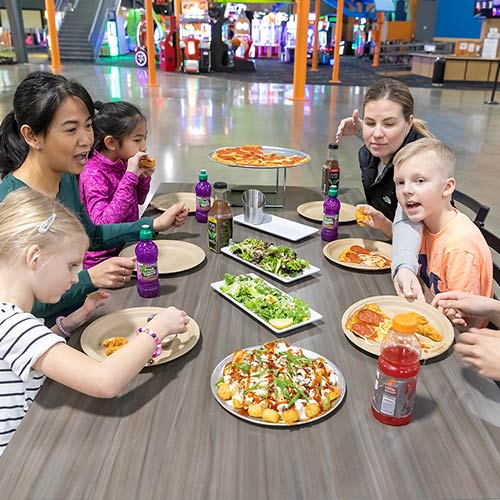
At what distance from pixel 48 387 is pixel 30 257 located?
1.03ft

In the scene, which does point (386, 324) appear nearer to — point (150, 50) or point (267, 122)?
point (267, 122)

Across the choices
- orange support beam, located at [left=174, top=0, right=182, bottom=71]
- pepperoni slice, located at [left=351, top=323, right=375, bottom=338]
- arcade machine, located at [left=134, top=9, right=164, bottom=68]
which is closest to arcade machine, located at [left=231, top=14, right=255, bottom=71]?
orange support beam, located at [left=174, top=0, right=182, bottom=71]

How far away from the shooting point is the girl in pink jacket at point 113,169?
2354 mm

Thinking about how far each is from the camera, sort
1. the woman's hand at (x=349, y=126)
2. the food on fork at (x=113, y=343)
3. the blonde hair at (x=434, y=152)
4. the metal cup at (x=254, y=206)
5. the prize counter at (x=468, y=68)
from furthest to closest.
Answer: the prize counter at (x=468, y=68)
the woman's hand at (x=349, y=126)
the metal cup at (x=254, y=206)
the blonde hair at (x=434, y=152)
the food on fork at (x=113, y=343)

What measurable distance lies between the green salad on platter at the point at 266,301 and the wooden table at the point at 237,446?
171mm

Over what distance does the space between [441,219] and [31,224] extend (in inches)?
55.0

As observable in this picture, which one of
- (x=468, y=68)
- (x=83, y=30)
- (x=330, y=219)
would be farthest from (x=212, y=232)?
(x=83, y=30)

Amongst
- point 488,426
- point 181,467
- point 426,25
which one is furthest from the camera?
point 426,25

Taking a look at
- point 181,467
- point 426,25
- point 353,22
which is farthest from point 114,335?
point 353,22

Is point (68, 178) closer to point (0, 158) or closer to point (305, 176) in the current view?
point (0, 158)

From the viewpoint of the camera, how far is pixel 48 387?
1.19 m

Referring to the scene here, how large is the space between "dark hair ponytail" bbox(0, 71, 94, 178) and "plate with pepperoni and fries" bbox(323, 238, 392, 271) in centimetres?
114

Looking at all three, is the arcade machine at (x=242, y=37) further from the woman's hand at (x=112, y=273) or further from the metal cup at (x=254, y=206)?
the woman's hand at (x=112, y=273)

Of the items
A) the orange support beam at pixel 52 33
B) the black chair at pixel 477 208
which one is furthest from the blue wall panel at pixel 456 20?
the black chair at pixel 477 208
